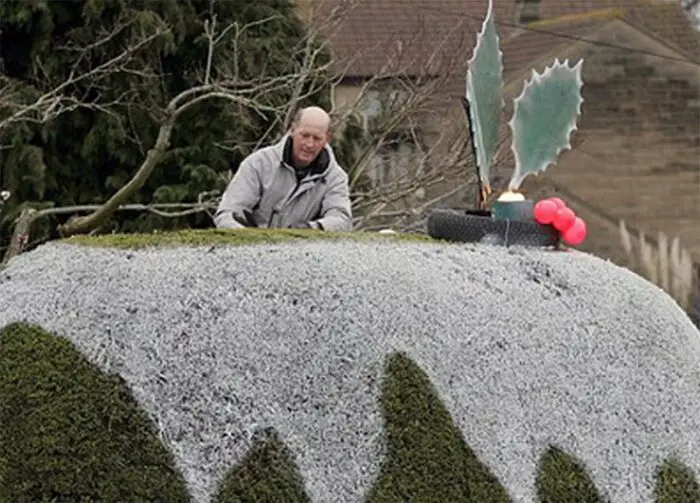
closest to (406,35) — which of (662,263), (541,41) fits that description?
(541,41)

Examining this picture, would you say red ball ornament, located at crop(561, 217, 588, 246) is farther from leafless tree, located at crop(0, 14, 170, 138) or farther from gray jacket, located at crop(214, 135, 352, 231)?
leafless tree, located at crop(0, 14, 170, 138)

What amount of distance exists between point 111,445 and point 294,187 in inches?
71.9

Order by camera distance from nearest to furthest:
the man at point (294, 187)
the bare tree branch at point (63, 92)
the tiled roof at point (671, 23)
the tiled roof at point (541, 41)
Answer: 1. the man at point (294, 187)
2. the bare tree branch at point (63, 92)
3. the tiled roof at point (541, 41)
4. the tiled roof at point (671, 23)

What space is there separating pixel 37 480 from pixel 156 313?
25.9 inches

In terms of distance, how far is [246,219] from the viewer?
5.79m

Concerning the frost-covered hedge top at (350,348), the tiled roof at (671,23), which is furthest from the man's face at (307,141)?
the tiled roof at (671,23)

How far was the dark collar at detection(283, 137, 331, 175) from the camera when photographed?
580 centimetres

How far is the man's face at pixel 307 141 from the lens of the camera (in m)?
5.71

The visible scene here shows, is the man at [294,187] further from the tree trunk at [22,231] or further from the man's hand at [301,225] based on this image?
the tree trunk at [22,231]

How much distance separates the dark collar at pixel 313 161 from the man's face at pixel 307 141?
20mm

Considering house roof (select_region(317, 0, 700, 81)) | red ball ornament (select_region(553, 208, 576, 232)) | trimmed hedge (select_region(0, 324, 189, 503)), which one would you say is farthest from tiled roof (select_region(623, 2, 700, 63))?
trimmed hedge (select_region(0, 324, 189, 503))

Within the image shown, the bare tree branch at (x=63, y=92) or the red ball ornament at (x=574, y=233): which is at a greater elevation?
the red ball ornament at (x=574, y=233)

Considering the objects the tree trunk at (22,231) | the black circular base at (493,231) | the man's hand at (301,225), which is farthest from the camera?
the tree trunk at (22,231)

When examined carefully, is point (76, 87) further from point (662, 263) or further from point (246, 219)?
point (662, 263)
